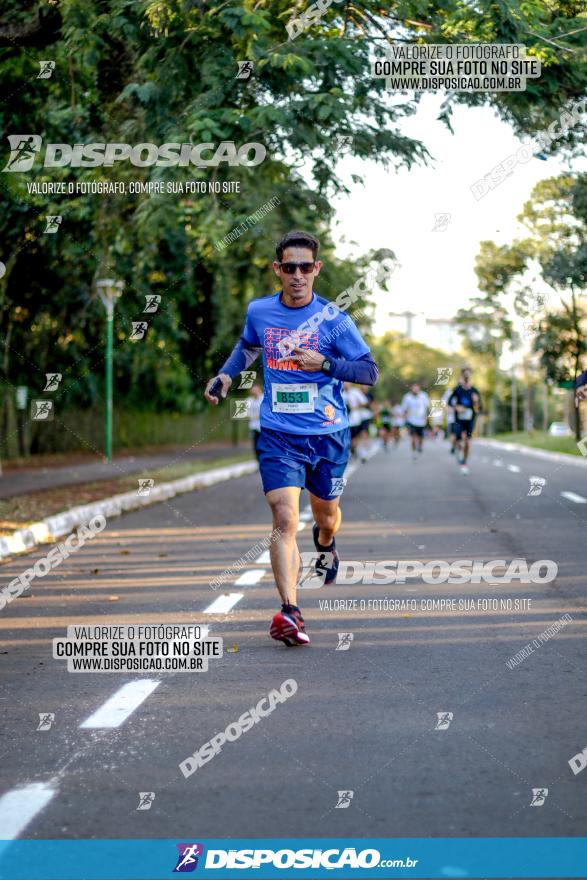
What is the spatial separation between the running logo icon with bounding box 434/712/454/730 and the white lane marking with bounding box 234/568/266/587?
13.9 ft

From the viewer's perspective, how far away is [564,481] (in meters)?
24.7

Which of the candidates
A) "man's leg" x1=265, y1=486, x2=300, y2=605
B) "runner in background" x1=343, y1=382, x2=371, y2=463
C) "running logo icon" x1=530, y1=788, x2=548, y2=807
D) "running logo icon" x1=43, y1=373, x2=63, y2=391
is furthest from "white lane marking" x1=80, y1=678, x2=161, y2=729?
"running logo icon" x1=43, y1=373, x2=63, y2=391

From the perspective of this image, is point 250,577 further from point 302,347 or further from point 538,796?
point 538,796

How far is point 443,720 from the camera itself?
5.45 metres

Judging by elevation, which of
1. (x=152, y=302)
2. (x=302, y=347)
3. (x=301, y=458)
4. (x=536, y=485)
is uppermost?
(x=152, y=302)

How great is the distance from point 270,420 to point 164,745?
2476 millimetres

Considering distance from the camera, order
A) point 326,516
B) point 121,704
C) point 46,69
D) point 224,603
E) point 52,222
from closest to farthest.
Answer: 1. point 121,704
2. point 326,516
3. point 224,603
4. point 46,69
5. point 52,222

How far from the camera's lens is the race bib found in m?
7.09

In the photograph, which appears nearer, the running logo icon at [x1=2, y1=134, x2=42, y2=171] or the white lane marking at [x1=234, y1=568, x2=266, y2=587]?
the white lane marking at [x1=234, y1=568, x2=266, y2=587]

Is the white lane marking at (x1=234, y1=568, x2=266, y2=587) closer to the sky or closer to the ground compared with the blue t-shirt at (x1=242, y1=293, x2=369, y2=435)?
closer to the ground

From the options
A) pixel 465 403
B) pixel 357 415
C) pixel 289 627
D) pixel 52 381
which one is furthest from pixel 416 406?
pixel 289 627

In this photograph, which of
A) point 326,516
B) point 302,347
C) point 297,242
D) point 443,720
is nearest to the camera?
point 443,720

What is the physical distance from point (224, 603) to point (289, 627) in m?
1.73

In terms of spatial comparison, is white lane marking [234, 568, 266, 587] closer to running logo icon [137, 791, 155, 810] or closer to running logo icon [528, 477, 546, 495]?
running logo icon [137, 791, 155, 810]
